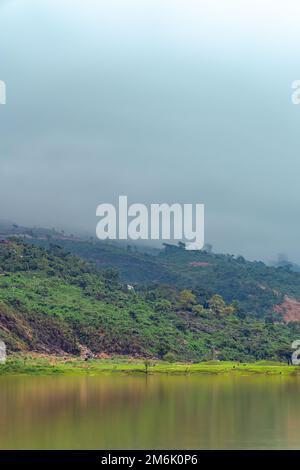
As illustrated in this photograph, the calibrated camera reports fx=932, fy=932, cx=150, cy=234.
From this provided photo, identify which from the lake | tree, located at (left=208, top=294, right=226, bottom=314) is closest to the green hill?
tree, located at (left=208, top=294, right=226, bottom=314)

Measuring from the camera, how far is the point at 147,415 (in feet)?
186

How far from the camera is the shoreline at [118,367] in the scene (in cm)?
9956

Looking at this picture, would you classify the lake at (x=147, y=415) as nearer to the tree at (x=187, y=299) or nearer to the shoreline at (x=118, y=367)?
the shoreline at (x=118, y=367)

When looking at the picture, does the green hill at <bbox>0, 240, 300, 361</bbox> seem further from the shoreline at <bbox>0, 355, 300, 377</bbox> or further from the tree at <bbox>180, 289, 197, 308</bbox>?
the shoreline at <bbox>0, 355, 300, 377</bbox>

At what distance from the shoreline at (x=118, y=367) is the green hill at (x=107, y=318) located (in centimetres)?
437

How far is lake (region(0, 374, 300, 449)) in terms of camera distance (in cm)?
4514

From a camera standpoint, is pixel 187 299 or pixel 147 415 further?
pixel 187 299

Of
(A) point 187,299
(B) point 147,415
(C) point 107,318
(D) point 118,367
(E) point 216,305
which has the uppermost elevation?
(A) point 187,299

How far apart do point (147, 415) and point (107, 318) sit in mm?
71916

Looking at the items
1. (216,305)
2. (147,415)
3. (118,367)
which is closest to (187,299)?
(216,305)

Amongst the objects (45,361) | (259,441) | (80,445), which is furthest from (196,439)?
(45,361)

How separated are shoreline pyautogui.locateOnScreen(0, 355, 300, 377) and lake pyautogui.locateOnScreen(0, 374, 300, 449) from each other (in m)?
10.4

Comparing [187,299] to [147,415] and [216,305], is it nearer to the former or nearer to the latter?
[216,305]

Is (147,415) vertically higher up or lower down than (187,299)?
lower down
